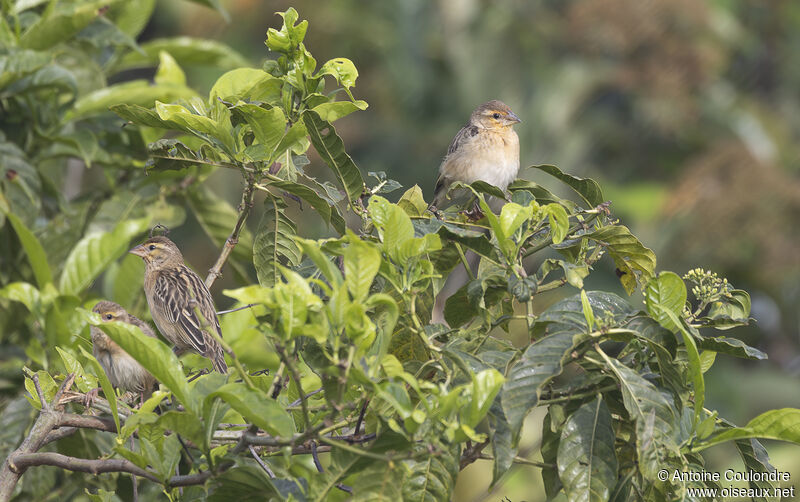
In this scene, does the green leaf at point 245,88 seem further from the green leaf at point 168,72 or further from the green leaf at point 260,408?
the green leaf at point 168,72

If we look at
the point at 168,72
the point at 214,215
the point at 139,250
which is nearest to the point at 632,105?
the point at 168,72

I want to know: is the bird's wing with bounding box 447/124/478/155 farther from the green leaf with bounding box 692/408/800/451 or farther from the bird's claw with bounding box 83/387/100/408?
the green leaf with bounding box 692/408/800/451

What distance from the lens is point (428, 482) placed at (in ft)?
7.18

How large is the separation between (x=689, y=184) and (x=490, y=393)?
429 inches

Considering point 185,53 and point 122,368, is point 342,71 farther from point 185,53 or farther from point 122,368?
point 185,53

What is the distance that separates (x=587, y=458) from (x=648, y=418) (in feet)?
0.68

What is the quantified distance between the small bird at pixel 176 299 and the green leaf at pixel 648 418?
1.97 metres

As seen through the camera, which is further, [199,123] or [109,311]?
[109,311]

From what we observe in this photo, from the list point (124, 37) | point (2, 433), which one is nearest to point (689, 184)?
point (124, 37)

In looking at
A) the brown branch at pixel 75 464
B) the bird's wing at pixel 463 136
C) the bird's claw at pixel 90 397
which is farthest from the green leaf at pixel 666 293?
the bird's wing at pixel 463 136

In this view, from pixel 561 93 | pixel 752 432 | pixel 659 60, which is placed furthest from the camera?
pixel 561 93

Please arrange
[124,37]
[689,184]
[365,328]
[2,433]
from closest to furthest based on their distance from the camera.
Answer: [365,328]
[2,433]
[124,37]
[689,184]

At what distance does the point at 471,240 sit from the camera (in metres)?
2.46

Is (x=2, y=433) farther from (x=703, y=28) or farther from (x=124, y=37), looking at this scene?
(x=703, y=28)
